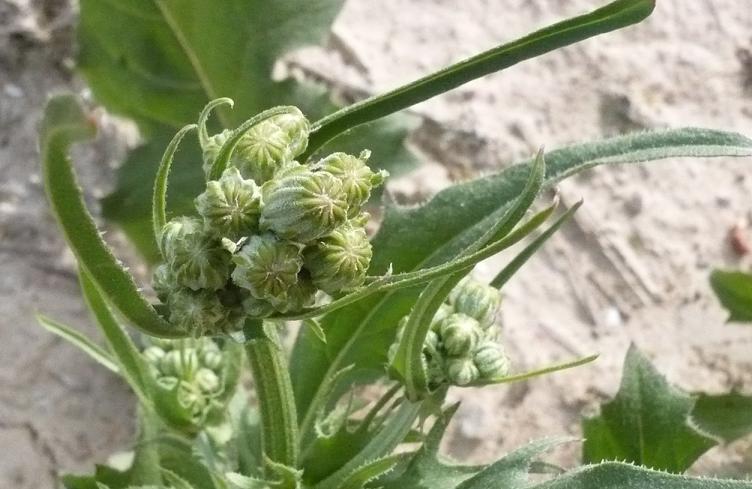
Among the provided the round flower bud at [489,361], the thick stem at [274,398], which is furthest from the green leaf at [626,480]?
the thick stem at [274,398]

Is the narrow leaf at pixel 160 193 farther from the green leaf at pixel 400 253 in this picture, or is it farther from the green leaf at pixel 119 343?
the green leaf at pixel 400 253

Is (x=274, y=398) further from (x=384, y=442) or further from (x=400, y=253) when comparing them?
(x=400, y=253)

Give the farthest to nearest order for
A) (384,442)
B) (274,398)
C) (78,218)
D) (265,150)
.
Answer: (384,442)
(274,398)
(265,150)
(78,218)

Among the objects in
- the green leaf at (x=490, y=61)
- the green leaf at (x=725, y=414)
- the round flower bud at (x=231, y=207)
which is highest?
the green leaf at (x=490, y=61)

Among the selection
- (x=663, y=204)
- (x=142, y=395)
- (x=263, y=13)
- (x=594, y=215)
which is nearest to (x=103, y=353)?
(x=142, y=395)

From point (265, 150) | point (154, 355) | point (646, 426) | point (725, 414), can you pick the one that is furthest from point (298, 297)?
point (725, 414)

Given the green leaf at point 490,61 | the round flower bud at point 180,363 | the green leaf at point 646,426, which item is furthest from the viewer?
the green leaf at point 646,426

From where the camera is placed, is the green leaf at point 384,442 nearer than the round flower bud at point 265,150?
No
